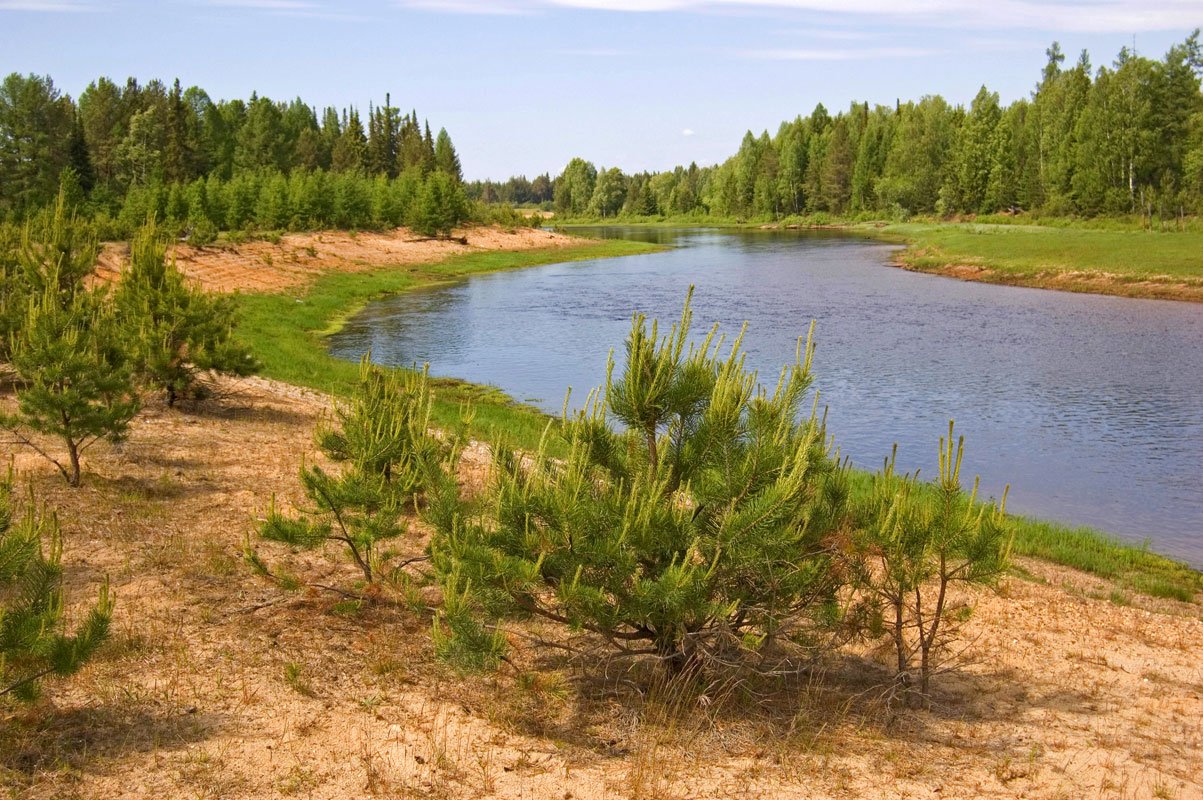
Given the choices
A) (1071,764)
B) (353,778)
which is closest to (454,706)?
(353,778)

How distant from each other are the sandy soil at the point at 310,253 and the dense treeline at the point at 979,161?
45604 mm

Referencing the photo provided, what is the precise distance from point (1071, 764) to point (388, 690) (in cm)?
518

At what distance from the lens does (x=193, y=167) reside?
3231 inches

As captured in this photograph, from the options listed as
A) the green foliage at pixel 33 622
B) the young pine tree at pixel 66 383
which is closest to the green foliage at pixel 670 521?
the green foliage at pixel 33 622

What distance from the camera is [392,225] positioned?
75875mm

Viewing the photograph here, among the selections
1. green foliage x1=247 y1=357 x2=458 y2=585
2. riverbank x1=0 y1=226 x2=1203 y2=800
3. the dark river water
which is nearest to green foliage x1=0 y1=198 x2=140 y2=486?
riverbank x1=0 y1=226 x2=1203 y2=800

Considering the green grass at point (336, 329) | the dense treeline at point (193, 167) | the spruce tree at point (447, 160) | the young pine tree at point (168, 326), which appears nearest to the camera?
the young pine tree at point (168, 326)

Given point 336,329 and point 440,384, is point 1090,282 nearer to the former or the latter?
point 336,329

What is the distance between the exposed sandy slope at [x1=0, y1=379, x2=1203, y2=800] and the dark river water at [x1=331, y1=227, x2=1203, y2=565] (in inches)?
277

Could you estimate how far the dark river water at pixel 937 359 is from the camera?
1838cm

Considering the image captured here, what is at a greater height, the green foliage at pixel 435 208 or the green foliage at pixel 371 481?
the green foliage at pixel 435 208

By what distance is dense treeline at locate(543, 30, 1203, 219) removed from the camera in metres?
77.7

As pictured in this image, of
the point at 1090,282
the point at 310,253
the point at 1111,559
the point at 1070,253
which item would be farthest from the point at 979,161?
the point at 1111,559

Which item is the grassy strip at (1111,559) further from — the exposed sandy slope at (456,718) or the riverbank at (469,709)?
the exposed sandy slope at (456,718)
